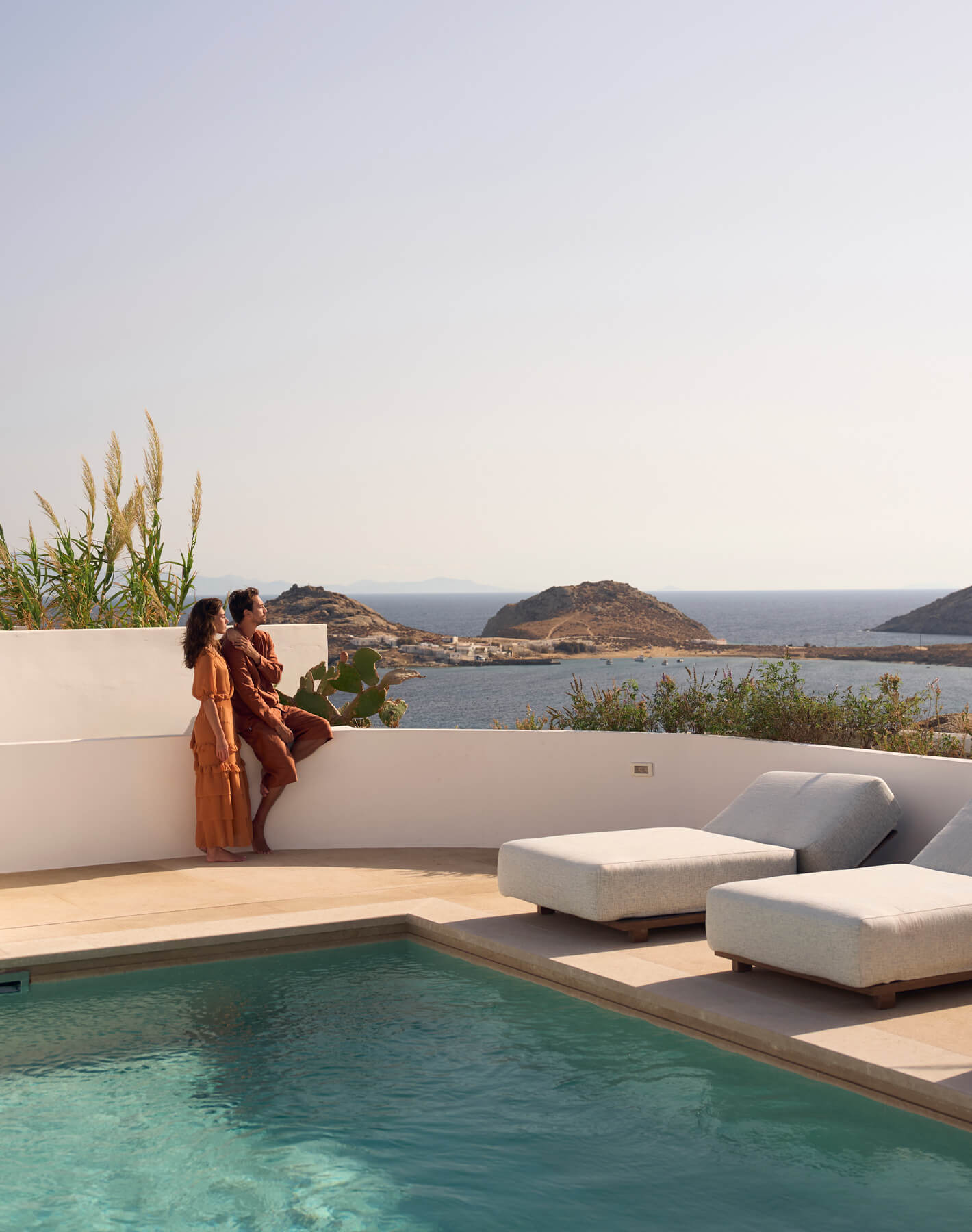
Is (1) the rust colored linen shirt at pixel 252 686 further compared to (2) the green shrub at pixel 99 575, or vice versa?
(2) the green shrub at pixel 99 575

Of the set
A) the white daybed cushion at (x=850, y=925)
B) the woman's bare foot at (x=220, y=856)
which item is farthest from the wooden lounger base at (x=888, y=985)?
the woman's bare foot at (x=220, y=856)

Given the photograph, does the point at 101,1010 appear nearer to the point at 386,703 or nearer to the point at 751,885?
the point at 751,885

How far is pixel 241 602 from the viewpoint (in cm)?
717

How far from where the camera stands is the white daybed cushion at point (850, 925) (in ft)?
13.0

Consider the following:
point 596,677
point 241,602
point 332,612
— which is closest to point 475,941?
point 241,602

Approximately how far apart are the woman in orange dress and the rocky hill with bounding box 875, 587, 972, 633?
57.3 metres

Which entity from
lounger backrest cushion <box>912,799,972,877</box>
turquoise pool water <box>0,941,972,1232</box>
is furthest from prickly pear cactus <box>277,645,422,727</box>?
lounger backrest cushion <box>912,799,972,877</box>

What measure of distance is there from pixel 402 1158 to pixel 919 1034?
1.70 meters

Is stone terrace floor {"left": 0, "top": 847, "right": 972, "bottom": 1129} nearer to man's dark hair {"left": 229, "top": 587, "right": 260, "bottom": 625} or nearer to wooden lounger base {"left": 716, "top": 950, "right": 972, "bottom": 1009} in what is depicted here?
wooden lounger base {"left": 716, "top": 950, "right": 972, "bottom": 1009}

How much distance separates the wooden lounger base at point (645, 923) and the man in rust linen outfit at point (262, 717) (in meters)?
2.53

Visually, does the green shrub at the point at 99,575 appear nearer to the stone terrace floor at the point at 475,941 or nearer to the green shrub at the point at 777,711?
the stone terrace floor at the point at 475,941

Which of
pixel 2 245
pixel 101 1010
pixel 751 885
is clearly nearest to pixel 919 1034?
pixel 751 885

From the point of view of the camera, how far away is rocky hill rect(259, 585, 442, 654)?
31594mm

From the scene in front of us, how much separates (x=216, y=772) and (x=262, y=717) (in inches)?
16.4
